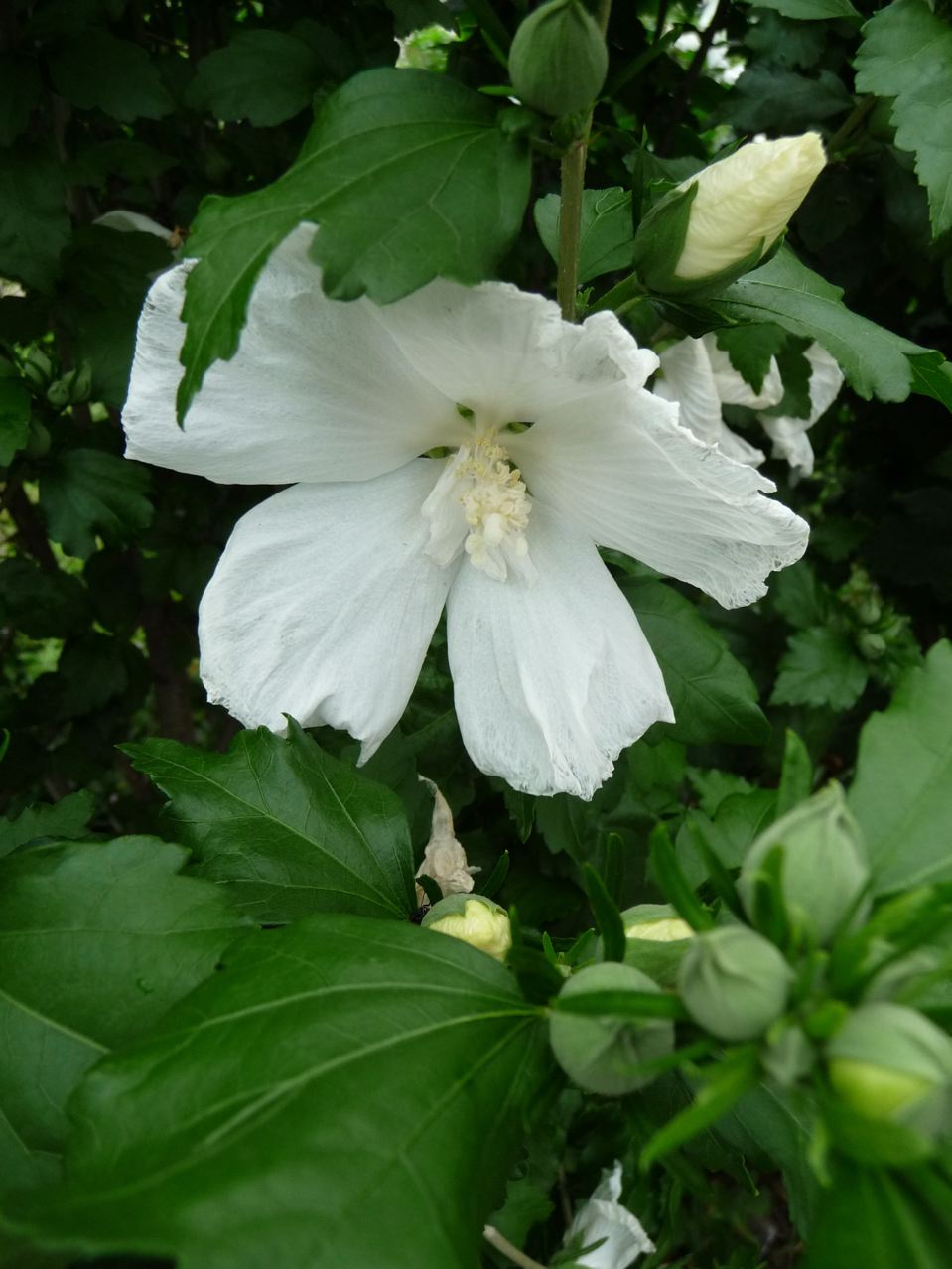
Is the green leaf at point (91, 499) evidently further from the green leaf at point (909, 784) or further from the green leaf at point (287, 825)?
the green leaf at point (909, 784)

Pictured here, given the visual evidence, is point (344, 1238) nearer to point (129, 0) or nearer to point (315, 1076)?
point (315, 1076)

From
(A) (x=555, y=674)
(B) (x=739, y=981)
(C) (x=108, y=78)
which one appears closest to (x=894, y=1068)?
(B) (x=739, y=981)

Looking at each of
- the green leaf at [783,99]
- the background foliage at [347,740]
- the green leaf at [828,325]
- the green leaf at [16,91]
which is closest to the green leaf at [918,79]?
the background foliage at [347,740]

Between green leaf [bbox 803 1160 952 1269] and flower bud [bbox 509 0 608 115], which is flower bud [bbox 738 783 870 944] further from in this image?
flower bud [bbox 509 0 608 115]

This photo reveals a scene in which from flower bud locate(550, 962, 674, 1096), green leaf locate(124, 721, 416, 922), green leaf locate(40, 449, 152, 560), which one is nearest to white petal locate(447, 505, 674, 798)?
green leaf locate(124, 721, 416, 922)

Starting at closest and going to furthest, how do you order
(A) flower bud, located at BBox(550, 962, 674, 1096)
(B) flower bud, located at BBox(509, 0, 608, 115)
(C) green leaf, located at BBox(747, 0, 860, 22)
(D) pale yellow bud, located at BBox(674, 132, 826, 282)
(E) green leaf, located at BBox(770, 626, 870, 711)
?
1. (A) flower bud, located at BBox(550, 962, 674, 1096)
2. (B) flower bud, located at BBox(509, 0, 608, 115)
3. (D) pale yellow bud, located at BBox(674, 132, 826, 282)
4. (C) green leaf, located at BBox(747, 0, 860, 22)
5. (E) green leaf, located at BBox(770, 626, 870, 711)

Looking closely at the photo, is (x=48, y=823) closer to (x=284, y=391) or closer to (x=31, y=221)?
(x=284, y=391)
